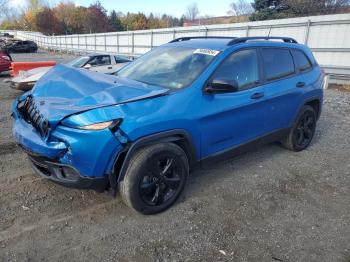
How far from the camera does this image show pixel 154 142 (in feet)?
10.7

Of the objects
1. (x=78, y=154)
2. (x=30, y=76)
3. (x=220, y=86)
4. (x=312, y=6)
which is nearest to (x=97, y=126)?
(x=78, y=154)

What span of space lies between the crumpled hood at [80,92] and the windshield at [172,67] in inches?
10.2

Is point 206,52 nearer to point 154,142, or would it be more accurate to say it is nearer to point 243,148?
point 243,148

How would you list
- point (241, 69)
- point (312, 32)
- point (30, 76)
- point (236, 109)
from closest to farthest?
1. point (236, 109)
2. point (241, 69)
3. point (30, 76)
4. point (312, 32)

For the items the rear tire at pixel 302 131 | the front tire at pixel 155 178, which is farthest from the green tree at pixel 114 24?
the front tire at pixel 155 178

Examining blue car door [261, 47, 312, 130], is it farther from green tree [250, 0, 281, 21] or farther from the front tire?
green tree [250, 0, 281, 21]

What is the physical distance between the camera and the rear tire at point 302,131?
523 centimetres

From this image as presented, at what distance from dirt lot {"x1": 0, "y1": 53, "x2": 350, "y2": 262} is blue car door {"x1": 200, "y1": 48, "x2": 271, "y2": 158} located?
0.60 meters

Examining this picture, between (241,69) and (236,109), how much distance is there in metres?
0.56

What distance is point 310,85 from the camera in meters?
5.27

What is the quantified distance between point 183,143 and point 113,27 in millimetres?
72924

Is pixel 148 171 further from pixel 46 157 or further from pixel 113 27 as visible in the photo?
pixel 113 27

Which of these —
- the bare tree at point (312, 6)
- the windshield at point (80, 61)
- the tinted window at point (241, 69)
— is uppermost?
the bare tree at point (312, 6)

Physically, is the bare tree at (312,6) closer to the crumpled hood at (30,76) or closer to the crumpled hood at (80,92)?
the crumpled hood at (30,76)
